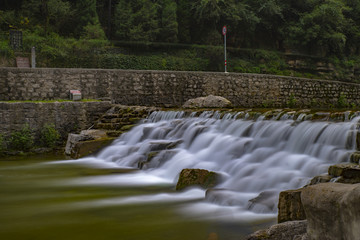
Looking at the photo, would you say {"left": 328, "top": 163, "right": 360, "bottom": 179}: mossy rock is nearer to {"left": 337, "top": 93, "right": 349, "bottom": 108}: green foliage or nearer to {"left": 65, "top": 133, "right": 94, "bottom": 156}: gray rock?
{"left": 65, "top": 133, "right": 94, "bottom": 156}: gray rock

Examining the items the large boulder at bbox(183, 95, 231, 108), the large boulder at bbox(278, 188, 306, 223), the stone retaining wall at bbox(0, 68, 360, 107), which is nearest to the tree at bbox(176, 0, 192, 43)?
the stone retaining wall at bbox(0, 68, 360, 107)

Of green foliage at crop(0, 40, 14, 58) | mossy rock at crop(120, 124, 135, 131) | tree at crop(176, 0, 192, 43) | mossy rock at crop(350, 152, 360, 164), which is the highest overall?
tree at crop(176, 0, 192, 43)

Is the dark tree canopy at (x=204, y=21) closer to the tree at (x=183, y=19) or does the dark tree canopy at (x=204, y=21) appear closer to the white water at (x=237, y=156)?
the tree at (x=183, y=19)

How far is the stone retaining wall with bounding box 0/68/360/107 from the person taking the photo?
40.0 ft

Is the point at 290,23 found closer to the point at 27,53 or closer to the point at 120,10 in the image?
the point at 120,10

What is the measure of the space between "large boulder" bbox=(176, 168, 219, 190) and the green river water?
0.26m

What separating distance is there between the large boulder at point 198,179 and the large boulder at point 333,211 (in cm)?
283

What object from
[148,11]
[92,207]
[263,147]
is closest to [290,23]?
[148,11]

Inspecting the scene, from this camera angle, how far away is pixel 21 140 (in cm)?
1009

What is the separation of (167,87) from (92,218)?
36.4ft

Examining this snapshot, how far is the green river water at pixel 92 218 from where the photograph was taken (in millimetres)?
3438

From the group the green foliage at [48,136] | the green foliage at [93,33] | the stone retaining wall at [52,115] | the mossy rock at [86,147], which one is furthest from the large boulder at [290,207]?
the green foliage at [93,33]

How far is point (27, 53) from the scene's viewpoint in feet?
57.9

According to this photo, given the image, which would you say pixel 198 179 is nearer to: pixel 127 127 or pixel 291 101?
pixel 127 127
